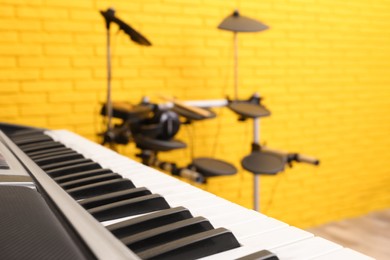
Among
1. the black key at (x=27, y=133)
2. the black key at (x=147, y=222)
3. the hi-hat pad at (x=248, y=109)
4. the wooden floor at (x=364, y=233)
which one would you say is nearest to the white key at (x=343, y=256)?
the black key at (x=147, y=222)

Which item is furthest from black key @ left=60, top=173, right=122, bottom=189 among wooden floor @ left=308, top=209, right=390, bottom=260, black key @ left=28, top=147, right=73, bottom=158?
wooden floor @ left=308, top=209, right=390, bottom=260

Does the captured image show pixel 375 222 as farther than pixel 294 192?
Yes

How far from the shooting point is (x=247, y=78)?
10.8 feet

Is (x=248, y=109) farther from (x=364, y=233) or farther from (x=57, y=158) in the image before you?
(x=364, y=233)

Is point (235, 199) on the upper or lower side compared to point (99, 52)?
lower

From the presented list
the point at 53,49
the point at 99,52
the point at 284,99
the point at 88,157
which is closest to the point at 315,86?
the point at 284,99

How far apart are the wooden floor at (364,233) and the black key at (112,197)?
8.86ft

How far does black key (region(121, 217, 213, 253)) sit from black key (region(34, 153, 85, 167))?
1.89 feet

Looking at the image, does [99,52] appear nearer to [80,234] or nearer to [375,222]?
[80,234]

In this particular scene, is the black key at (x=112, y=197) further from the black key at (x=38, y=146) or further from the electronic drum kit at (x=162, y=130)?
the electronic drum kit at (x=162, y=130)

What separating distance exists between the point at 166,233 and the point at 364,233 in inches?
133

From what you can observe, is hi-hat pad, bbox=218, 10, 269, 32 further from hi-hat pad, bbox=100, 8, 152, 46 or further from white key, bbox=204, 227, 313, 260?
white key, bbox=204, 227, 313, 260

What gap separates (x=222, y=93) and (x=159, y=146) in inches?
49.7

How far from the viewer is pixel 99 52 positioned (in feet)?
8.86
